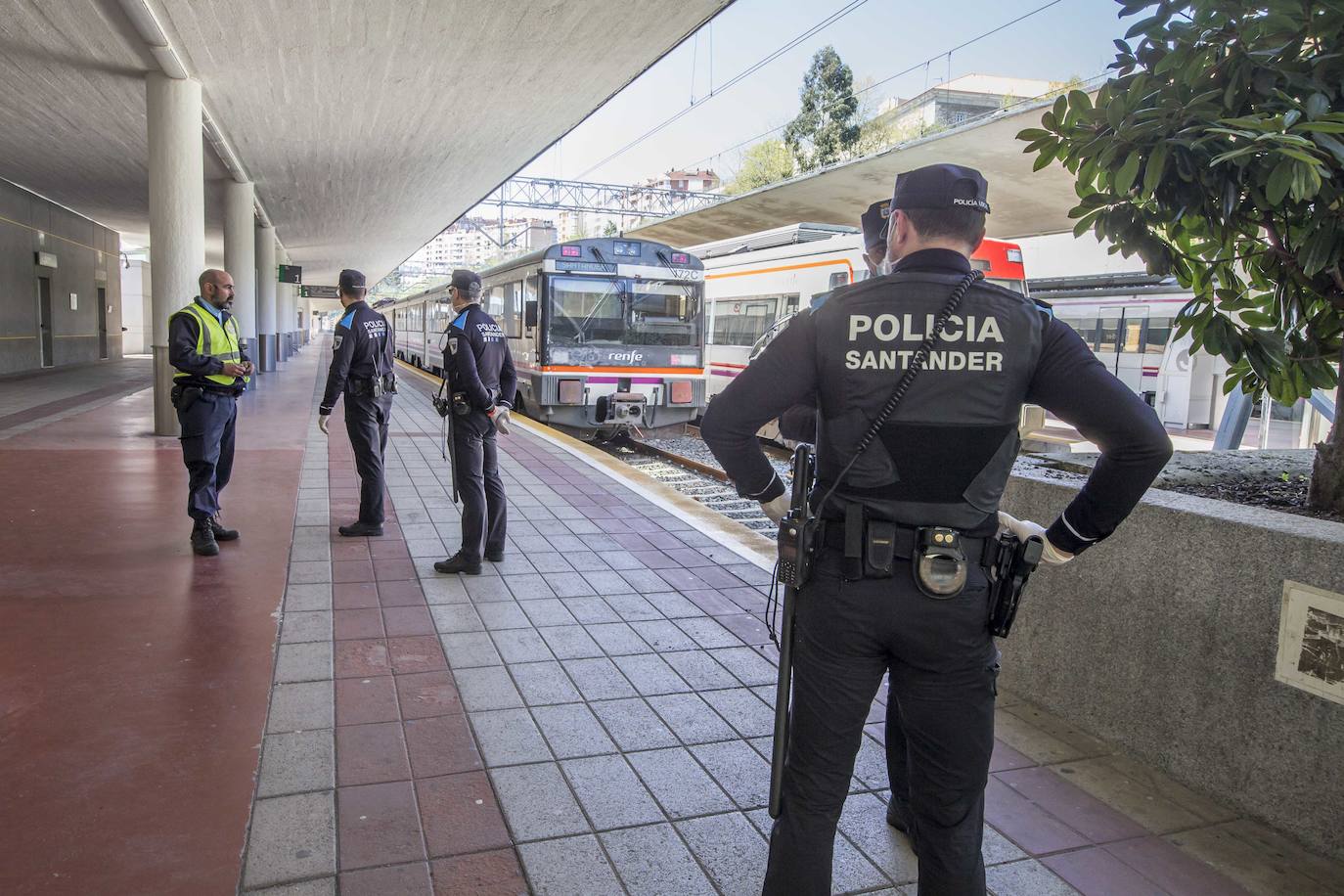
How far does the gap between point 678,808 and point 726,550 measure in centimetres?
355

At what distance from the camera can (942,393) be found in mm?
2115

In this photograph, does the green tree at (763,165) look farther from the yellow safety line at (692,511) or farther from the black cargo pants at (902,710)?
the black cargo pants at (902,710)

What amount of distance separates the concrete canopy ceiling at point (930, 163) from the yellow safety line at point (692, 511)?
606 cm

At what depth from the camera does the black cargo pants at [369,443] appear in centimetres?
651

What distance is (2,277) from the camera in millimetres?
19453

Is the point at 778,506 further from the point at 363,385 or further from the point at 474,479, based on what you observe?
the point at 363,385

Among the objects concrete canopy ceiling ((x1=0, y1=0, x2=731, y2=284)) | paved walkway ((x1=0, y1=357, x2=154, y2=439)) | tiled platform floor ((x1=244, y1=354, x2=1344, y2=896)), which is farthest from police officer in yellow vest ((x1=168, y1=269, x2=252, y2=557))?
paved walkway ((x1=0, y1=357, x2=154, y2=439))

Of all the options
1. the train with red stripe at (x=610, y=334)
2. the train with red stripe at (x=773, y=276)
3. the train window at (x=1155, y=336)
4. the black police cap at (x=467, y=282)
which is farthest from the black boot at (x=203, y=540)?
the train window at (x=1155, y=336)

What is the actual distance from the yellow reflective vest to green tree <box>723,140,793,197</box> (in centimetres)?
4938

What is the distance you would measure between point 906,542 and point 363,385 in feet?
16.8

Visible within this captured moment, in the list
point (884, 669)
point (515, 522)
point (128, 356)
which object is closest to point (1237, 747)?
point (884, 669)

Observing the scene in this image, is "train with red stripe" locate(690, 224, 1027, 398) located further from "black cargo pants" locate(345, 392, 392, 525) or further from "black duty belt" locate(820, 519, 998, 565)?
"black duty belt" locate(820, 519, 998, 565)

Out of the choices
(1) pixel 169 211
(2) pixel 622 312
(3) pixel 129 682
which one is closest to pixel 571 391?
(2) pixel 622 312

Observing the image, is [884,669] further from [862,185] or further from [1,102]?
[862,185]
